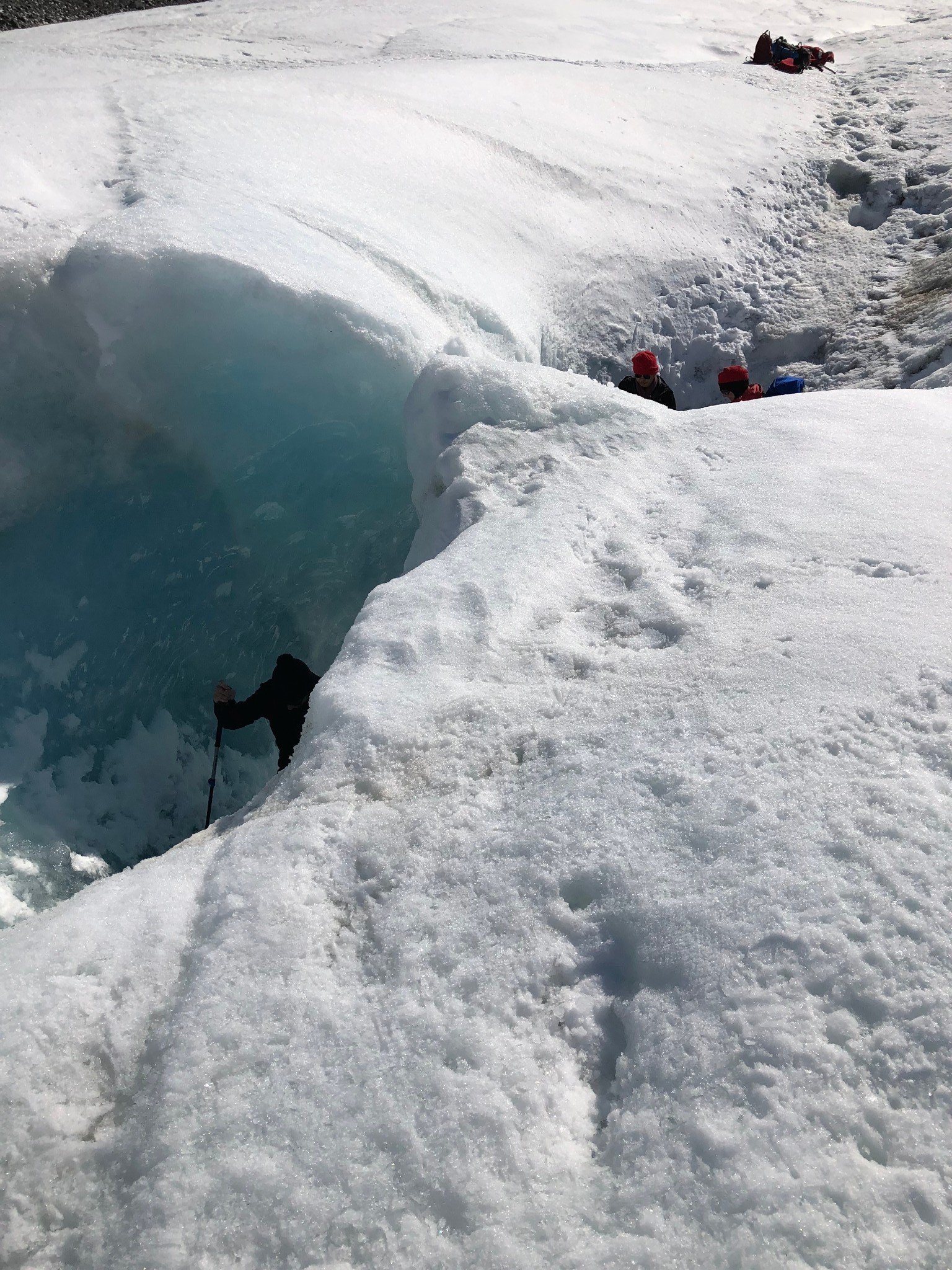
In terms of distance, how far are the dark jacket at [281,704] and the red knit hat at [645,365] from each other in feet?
9.28

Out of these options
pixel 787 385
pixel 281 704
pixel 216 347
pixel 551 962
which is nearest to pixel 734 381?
pixel 787 385

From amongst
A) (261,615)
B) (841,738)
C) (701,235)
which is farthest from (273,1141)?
(701,235)

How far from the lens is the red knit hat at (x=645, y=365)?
5453 mm

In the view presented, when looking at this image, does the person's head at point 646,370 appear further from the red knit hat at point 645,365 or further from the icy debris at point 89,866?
the icy debris at point 89,866

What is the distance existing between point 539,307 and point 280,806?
4.27 metres

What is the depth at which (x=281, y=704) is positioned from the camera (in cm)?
447

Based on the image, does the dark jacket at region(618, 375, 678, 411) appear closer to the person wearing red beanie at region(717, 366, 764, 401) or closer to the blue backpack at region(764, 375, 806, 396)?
the person wearing red beanie at region(717, 366, 764, 401)

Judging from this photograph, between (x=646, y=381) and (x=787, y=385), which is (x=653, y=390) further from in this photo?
(x=787, y=385)

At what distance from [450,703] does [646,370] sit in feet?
11.5

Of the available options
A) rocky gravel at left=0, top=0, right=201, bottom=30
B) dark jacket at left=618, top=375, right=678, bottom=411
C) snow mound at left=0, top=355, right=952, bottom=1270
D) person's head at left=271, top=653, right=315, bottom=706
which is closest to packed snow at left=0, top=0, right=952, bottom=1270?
snow mound at left=0, top=355, right=952, bottom=1270

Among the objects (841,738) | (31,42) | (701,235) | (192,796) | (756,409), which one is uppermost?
(31,42)

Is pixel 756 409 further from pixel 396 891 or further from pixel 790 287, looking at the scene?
pixel 790 287

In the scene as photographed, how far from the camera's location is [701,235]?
23.0ft

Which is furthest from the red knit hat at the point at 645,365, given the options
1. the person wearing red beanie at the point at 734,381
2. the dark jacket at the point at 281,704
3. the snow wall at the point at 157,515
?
the dark jacket at the point at 281,704
